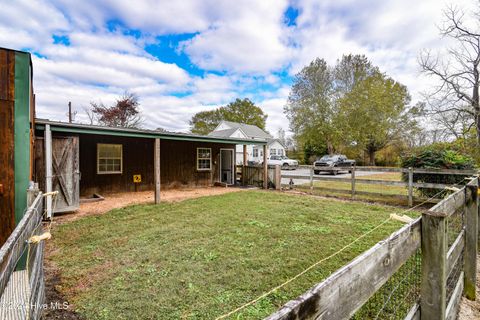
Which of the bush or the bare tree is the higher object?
the bare tree

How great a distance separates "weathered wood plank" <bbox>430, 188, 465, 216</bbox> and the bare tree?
518 inches

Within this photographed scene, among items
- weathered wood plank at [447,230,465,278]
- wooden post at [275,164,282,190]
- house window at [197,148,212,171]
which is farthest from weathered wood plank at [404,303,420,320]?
house window at [197,148,212,171]

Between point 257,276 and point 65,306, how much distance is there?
2.20m

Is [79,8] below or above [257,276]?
above

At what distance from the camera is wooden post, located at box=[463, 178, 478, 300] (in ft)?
8.56

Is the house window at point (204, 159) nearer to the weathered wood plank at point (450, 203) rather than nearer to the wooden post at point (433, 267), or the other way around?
the weathered wood plank at point (450, 203)

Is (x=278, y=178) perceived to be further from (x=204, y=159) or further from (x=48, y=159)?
(x=48, y=159)

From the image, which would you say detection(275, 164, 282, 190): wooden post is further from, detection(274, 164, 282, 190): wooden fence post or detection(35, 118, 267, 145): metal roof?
detection(35, 118, 267, 145): metal roof

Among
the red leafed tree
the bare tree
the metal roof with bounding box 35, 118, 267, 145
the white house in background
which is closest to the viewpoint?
the metal roof with bounding box 35, 118, 267, 145

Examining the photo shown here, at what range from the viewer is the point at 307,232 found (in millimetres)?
4773

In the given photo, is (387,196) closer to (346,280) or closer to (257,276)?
(257,276)

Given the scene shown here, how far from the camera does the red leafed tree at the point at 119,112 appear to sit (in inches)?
1054

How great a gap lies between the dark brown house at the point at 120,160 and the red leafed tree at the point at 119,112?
59.2ft

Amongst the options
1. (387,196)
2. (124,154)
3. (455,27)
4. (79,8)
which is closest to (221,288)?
(387,196)
